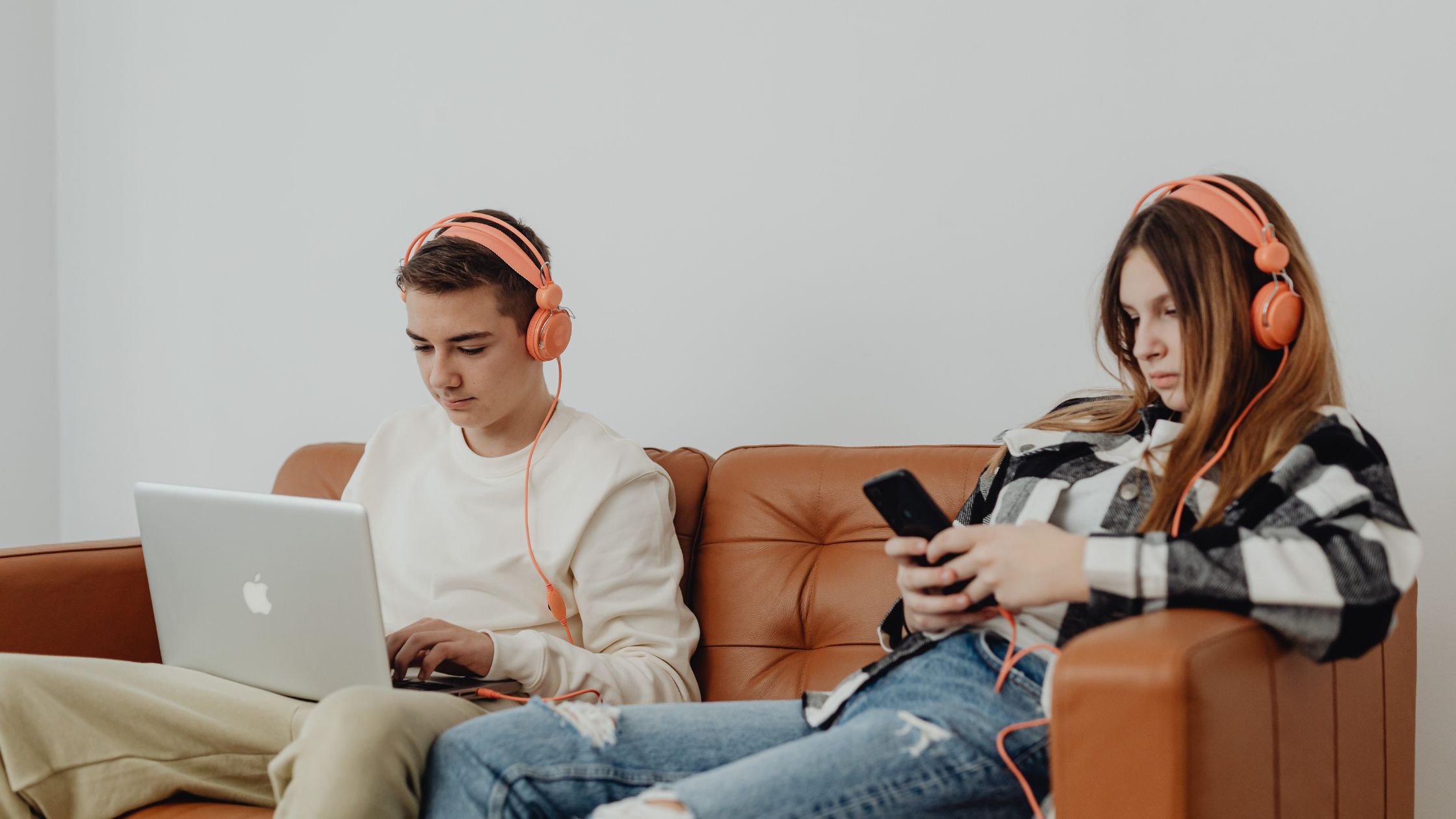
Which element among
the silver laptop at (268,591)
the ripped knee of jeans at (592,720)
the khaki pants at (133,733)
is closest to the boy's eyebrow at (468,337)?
the silver laptop at (268,591)

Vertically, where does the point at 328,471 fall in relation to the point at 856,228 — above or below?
below

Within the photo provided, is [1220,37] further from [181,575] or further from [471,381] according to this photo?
[181,575]

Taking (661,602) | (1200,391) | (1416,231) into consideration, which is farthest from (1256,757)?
(1416,231)

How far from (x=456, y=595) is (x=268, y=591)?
0.38m

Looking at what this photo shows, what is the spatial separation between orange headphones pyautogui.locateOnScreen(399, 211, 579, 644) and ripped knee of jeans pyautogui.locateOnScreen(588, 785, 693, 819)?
26.5 inches

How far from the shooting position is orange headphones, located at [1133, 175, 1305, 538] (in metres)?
1.30

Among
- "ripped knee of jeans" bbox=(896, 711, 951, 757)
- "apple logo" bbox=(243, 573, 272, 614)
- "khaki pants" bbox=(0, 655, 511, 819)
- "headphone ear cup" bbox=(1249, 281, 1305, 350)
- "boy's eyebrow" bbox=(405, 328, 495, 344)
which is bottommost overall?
"khaki pants" bbox=(0, 655, 511, 819)

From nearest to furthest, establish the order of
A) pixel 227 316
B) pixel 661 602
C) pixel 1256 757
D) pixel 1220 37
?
pixel 1256 757 → pixel 661 602 → pixel 1220 37 → pixel 227 316

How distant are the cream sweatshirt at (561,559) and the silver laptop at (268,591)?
163 mm

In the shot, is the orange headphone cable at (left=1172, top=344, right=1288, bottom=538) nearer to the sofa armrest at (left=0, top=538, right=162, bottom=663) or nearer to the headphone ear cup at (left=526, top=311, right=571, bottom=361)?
the headphone ear cup at (left=526, top=311, right=571, bottom=361)

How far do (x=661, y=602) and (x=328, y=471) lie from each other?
0.88 m

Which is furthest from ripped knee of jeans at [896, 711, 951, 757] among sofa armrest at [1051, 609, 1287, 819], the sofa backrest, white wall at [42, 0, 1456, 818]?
white wall at [42, 0, 1456, 818]

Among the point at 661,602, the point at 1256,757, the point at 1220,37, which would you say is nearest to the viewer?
the point at 1256,757

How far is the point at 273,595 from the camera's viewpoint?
1.43 meters
